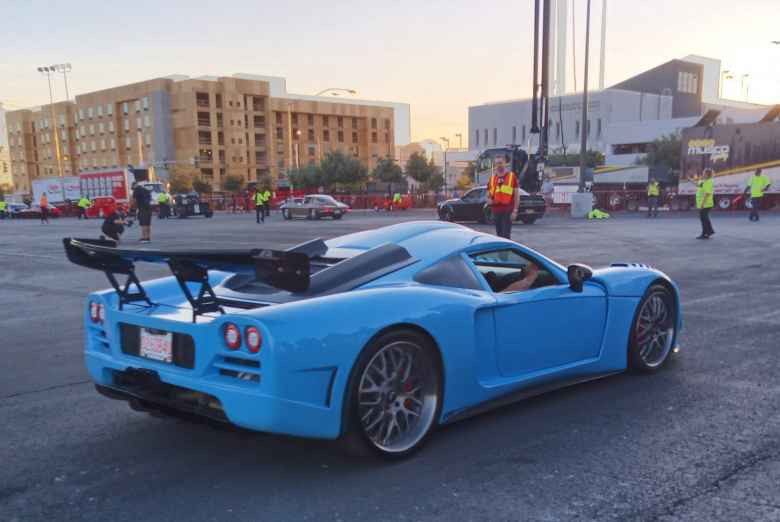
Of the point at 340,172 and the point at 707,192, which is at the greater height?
the point at 340,172

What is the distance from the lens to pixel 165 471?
130 inches

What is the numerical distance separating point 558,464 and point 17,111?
135 m

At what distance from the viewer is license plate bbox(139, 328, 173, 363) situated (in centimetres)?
329

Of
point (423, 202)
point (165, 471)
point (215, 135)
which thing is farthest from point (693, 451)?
point (215, 135)

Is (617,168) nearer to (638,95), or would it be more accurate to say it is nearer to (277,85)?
(638,95)

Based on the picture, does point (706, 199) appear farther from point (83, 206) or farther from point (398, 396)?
point (83, 206)


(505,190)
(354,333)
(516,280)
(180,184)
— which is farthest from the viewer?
(180,184)

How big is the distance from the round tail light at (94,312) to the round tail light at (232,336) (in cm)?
121

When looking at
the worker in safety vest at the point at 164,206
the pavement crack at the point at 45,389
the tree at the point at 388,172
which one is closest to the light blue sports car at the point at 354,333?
the pavement crack at the point at 45,389

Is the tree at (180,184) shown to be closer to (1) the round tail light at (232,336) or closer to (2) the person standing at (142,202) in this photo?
(2) the person standing at (142,202)

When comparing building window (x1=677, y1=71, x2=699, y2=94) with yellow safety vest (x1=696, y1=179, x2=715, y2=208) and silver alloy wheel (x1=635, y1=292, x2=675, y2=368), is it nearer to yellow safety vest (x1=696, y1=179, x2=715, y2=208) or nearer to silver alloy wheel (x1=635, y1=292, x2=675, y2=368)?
yellow safety vest (x1=696, y1=179, x2=715, y2=208)

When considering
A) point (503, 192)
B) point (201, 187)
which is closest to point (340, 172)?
point (201, 187)

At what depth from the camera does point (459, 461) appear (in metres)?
3.35

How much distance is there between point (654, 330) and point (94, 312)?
399cm
